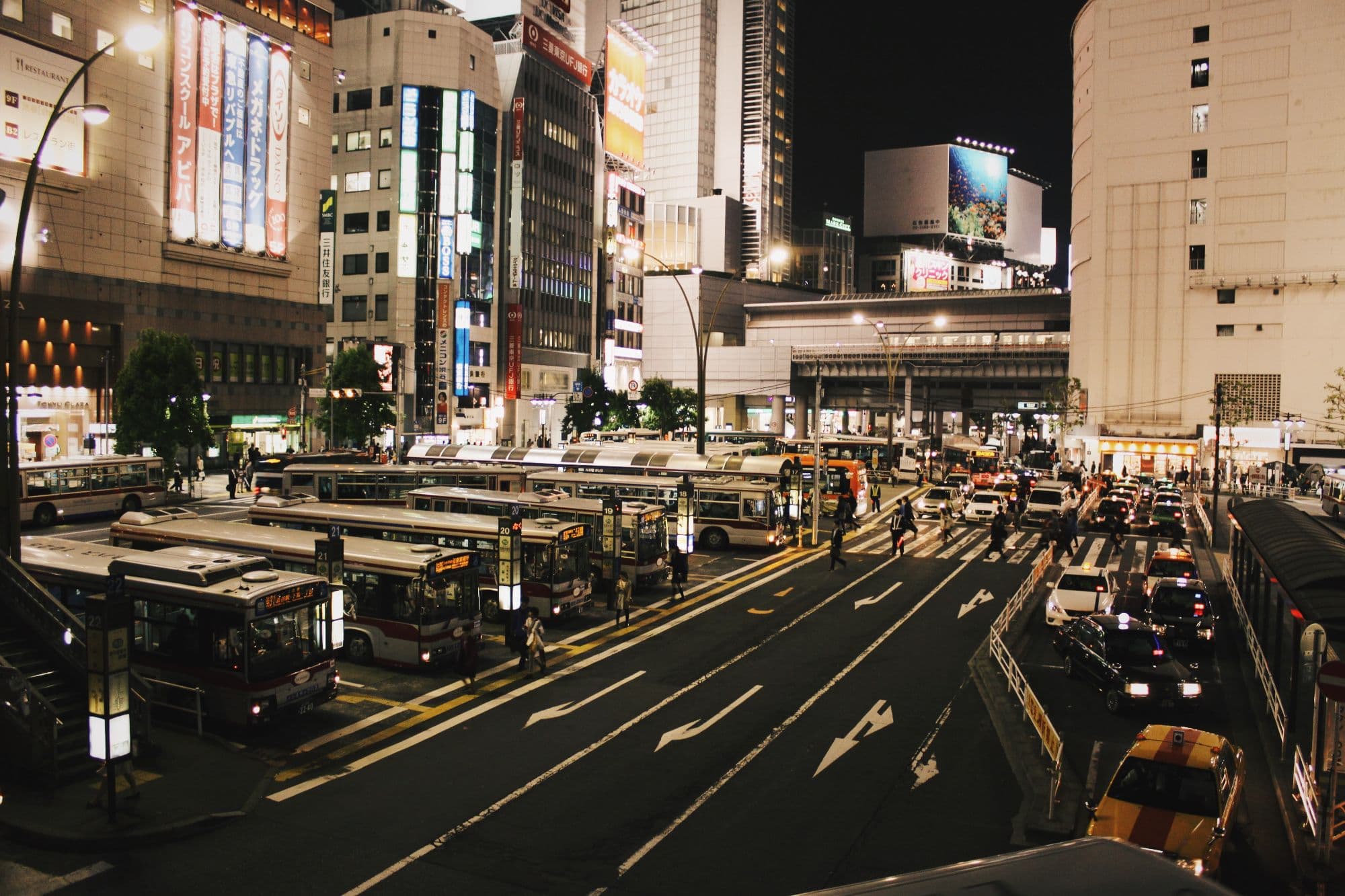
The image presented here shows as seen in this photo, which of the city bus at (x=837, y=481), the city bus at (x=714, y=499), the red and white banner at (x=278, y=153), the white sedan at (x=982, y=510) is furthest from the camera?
the red and white banner at (x=278, y=153)

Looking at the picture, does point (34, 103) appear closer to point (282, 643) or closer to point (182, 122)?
point (182, 122)

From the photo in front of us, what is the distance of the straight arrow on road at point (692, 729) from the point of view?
16.6 m

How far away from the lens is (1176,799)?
38.8ft

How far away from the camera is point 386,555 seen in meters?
20.8

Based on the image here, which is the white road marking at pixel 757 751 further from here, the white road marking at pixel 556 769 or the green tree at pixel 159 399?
the green tree at pixel 159 399

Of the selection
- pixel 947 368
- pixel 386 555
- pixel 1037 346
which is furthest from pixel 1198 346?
pixel 386 555

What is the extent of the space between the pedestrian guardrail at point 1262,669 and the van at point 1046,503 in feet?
59.4

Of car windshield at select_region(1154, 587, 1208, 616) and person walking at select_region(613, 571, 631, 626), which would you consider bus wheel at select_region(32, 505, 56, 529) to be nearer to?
person walking at select_region(613, 571, 631, 626)

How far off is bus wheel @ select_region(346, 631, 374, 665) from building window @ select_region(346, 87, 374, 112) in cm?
7726

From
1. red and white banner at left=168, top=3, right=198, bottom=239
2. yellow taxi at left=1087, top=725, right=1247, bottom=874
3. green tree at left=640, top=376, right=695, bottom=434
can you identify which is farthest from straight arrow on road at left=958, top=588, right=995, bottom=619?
green tree at left=640, top=376, right=695, bottom=434

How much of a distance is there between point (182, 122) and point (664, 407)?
155ft

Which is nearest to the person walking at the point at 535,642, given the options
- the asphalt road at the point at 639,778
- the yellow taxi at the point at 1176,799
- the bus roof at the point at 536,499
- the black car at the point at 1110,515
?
the asphalt road at the point at 639,778

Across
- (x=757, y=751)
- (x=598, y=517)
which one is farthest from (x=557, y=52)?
(x=757, y=751)

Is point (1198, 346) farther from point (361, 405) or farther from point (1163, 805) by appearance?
point (1163, 805)
